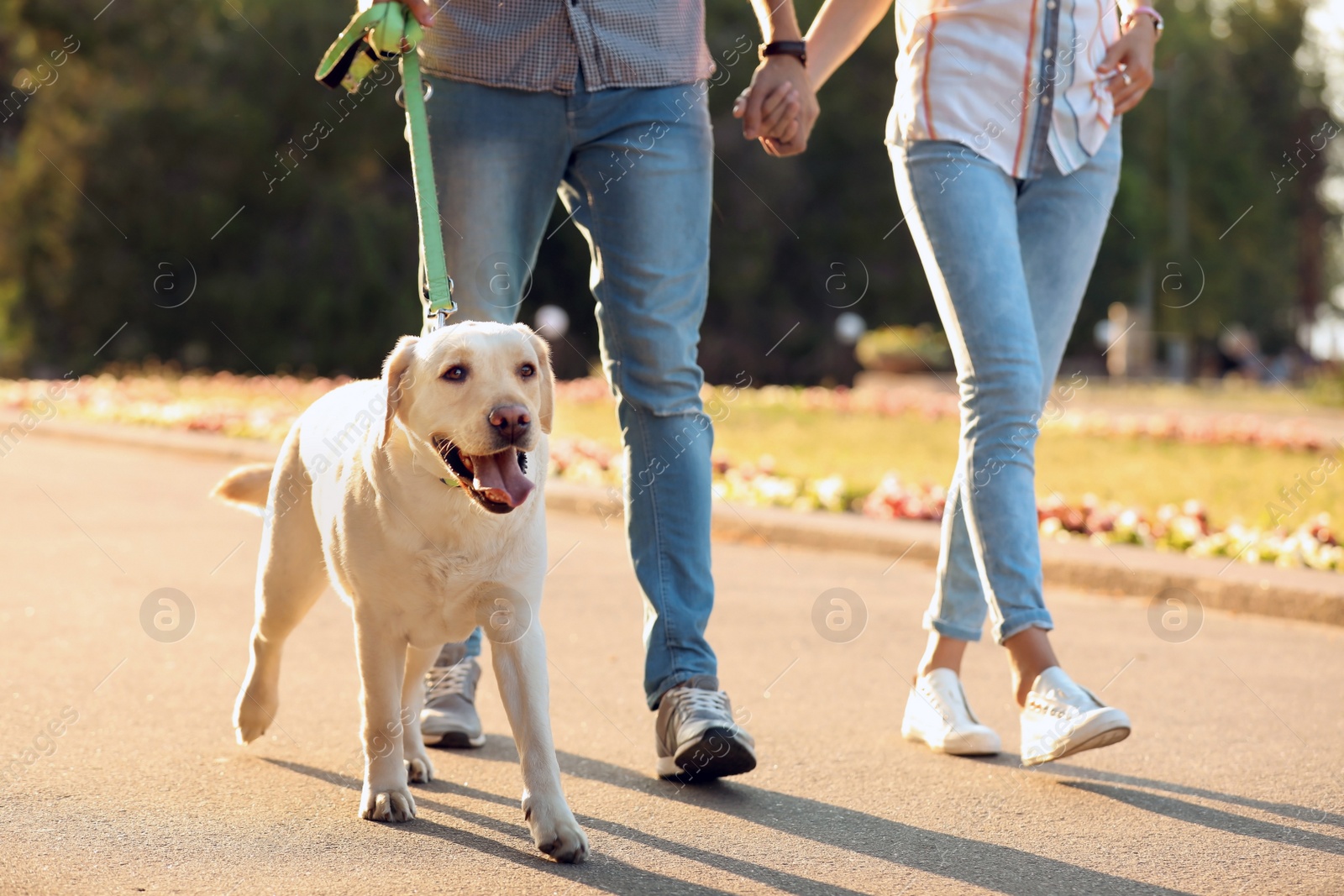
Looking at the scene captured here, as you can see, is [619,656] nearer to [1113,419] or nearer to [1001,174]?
[1001,174]

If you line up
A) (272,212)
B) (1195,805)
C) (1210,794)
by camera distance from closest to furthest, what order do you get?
(1195,805) → (1210,794) → (272,212)

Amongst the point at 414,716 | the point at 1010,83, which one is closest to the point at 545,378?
the point at 414,716

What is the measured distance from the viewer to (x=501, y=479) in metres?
3.25

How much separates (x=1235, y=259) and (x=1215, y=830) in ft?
164

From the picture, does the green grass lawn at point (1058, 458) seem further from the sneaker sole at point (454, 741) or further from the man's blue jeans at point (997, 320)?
the sneaker sole at point (454, 741)

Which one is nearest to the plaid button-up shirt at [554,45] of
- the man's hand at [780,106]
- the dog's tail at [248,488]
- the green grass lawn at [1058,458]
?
the man's hand at [780,106]

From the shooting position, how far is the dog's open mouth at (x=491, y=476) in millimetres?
3211

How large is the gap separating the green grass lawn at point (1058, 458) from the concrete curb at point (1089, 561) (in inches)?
51.7

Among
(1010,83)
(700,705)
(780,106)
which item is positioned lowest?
(700,705)

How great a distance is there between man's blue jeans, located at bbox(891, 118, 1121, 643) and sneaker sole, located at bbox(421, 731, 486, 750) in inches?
49.7

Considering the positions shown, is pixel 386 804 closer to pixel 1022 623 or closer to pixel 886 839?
pixel 886 839

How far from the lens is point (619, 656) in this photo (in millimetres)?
5512

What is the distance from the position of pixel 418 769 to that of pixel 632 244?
1.40 metres

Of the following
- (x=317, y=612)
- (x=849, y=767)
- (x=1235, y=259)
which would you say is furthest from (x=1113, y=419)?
(x=1235, y=259)
